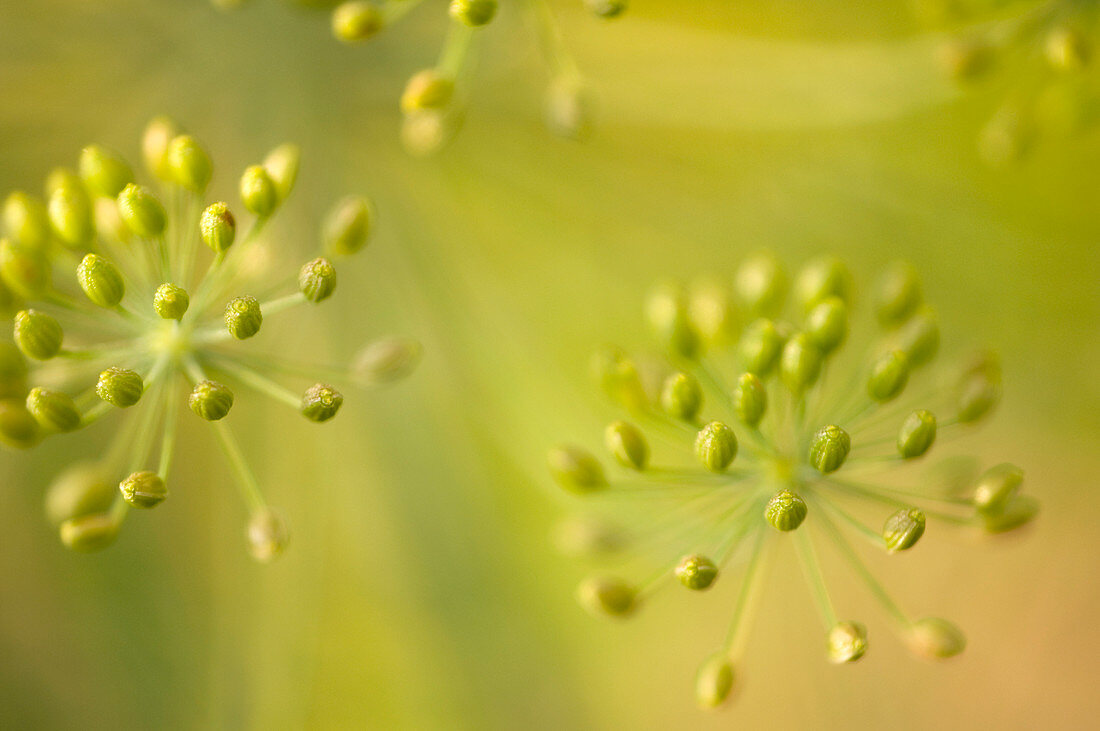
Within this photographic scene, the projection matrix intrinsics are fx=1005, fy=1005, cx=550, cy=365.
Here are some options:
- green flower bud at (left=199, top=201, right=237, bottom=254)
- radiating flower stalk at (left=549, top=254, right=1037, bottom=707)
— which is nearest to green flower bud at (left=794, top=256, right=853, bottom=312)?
radiating flower stalk at (left=549, top=254, right=1037, bottom=707)

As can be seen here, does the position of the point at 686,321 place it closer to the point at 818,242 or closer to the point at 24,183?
the point at 818,242

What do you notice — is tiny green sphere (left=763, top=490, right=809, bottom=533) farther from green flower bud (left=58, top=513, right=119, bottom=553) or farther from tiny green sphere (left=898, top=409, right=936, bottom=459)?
green flower bud (left=58, top=513, right=119, bottom=553)

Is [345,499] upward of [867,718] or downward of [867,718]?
upward

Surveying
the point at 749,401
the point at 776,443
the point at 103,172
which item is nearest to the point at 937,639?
the point at 776,443

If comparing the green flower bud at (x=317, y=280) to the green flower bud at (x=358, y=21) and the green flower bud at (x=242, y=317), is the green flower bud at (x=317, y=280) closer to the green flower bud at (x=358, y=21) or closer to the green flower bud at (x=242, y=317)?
the green flower bud at (x=242, y=317)

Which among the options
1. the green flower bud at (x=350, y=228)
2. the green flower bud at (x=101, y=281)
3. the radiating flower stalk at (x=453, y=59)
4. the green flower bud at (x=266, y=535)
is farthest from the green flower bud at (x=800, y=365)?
the green flower bud at (x=101, y=281)

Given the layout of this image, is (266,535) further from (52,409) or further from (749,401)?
(749,401)

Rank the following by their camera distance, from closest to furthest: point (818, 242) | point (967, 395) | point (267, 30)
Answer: point (967, 395) → point (267, 30) → point (818, 242)

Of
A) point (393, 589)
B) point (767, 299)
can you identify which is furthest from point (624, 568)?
point (767, 299)
